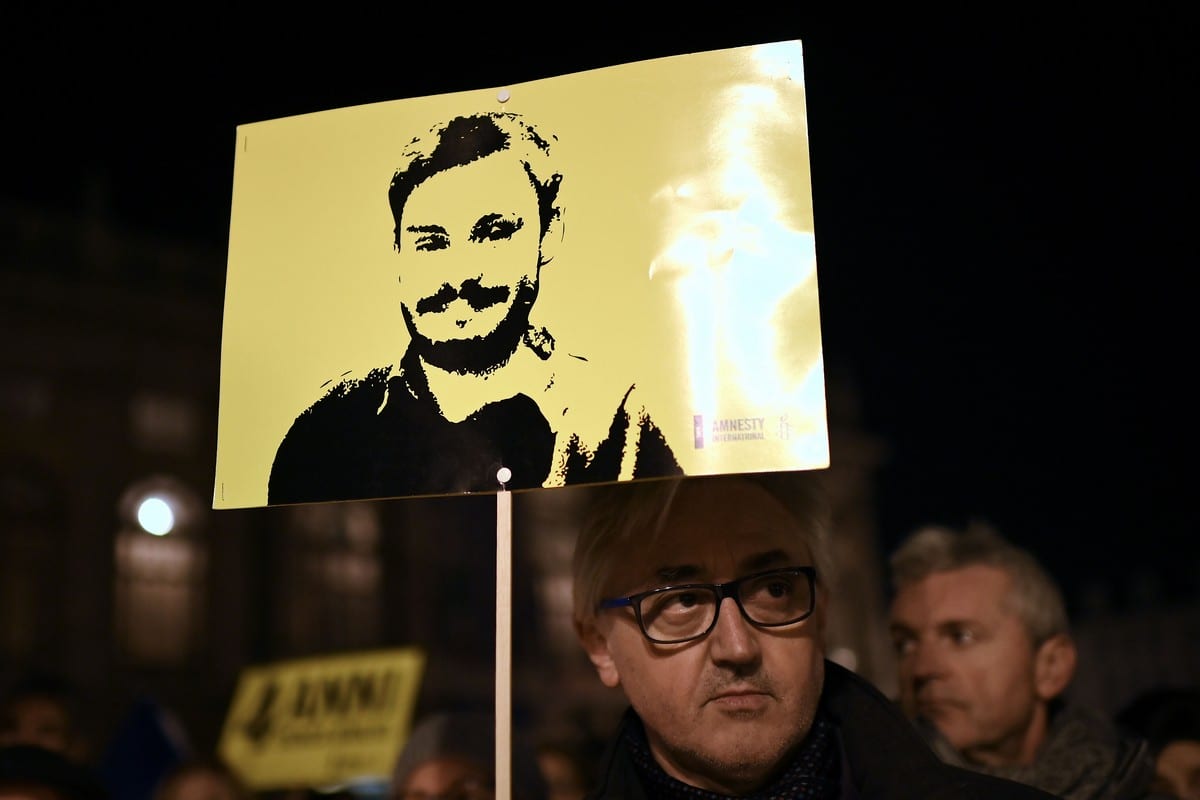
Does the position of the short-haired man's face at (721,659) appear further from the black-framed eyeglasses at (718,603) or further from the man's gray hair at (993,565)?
the man's gray hair at (993,565)

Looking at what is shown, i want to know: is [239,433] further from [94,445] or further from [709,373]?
[94,445]

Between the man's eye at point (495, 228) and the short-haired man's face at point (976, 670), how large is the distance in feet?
4.72

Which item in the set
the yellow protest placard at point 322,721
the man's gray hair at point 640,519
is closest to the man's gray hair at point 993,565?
the man's gray hair at point 640,519

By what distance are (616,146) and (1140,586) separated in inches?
465

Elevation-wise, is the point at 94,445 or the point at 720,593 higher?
the point at 94,445

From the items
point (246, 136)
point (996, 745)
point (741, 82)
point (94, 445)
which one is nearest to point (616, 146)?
point (741, 82)

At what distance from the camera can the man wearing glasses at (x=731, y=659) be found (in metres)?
1.65

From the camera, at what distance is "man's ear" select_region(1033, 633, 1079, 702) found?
2.63 metres

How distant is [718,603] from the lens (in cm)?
169

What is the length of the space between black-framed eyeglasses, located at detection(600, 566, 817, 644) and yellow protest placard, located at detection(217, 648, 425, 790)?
3.39 meters

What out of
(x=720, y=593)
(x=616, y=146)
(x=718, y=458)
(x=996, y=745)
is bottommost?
(x=996, y=745)

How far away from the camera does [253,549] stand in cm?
1952

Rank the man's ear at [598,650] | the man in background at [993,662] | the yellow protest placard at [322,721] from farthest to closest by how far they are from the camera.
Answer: the yellow protest placard at [322,721] < the man in background at [993,662] < the man's ear at [598,650]

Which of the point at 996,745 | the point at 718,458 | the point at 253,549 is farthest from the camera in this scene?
the point at 253,549
